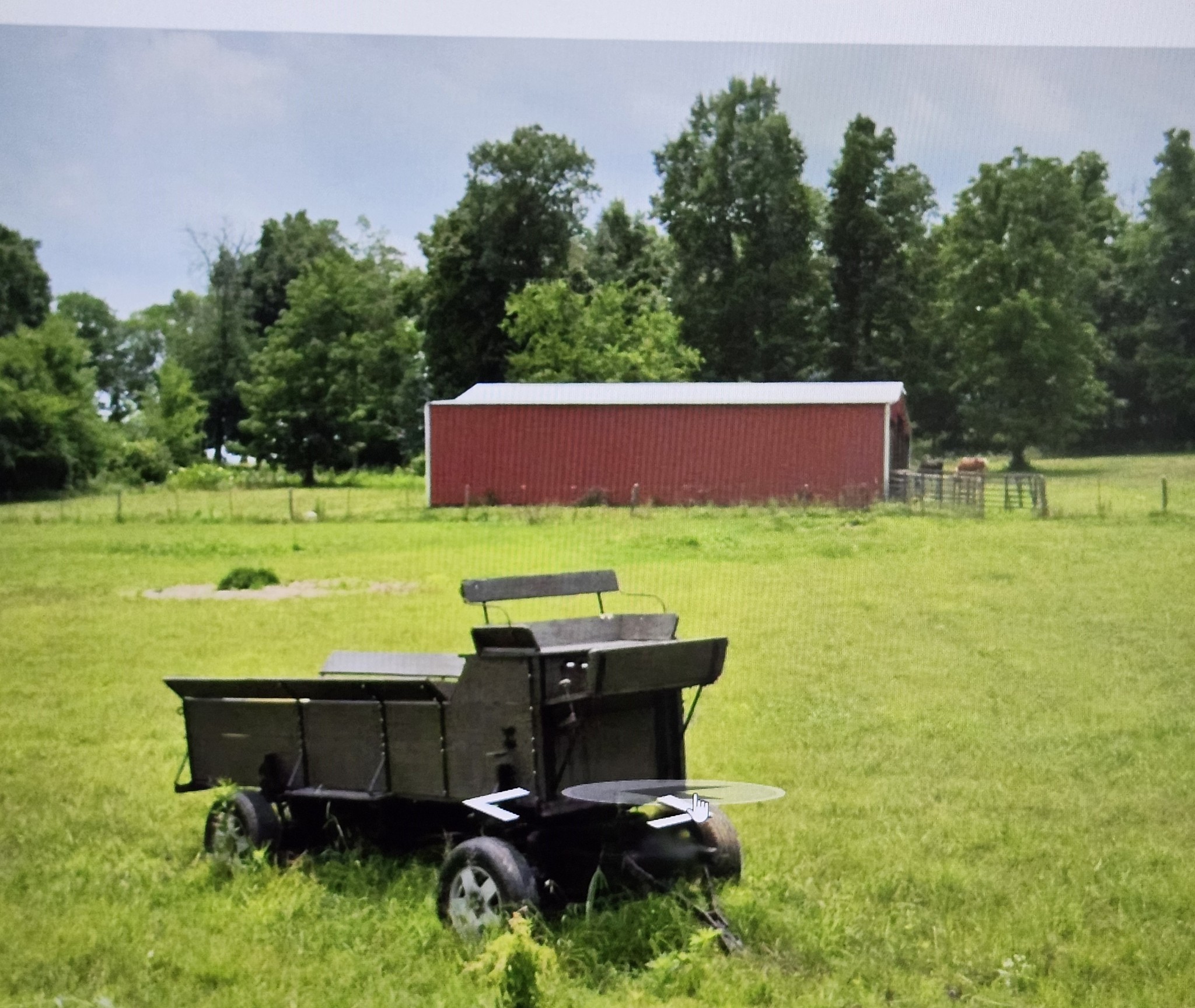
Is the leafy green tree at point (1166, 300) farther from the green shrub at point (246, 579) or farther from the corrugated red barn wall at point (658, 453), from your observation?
the green shrub at point (246, 579)

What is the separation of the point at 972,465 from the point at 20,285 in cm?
356

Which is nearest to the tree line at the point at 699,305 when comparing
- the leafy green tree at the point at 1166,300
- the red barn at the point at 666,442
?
the leafy green tree at the point at 1166,300

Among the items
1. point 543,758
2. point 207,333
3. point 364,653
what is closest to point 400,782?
point 543,758

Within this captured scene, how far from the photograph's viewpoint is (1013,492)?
560 centimetres

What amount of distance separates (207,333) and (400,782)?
2.64 meters

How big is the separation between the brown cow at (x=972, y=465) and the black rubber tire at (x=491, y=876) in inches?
125

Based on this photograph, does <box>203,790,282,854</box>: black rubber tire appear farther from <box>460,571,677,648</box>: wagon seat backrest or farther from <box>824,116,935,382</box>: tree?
<box>824,116,935,382</box>: tree

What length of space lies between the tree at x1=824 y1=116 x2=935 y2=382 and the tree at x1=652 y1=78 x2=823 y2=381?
11cm

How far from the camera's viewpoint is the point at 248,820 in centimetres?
296

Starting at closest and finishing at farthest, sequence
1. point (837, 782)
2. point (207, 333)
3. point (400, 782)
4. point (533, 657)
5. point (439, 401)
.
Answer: point (533, 657)
point (400, 782)
point (837, 782)
point (207, 333)
point (439, 401)

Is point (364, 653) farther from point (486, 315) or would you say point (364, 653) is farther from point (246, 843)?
point (486, 315)

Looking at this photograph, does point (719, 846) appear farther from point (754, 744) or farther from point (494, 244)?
point (494, 244)

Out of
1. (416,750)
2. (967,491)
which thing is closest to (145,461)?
(416,750)

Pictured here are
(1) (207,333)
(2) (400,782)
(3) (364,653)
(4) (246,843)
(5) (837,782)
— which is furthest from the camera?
(1) (207,333)
